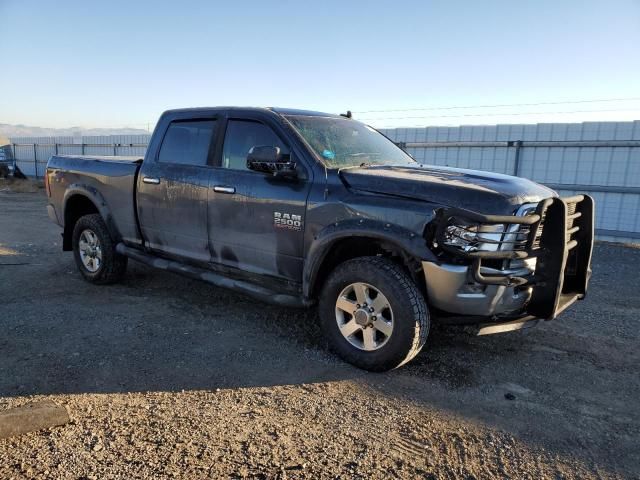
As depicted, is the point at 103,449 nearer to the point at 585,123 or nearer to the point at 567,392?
the point at 567,392

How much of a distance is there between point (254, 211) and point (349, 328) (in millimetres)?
1300

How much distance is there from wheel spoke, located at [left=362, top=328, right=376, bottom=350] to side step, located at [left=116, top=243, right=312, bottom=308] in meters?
0.55

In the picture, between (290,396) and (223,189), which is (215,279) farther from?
(290,396)

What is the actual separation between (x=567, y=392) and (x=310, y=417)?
185 cm

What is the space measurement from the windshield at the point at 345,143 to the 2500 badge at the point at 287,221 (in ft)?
1.67

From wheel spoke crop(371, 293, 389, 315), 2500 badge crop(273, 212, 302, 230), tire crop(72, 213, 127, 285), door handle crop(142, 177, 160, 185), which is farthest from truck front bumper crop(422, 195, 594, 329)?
tire crop(72, 213, 127, 285)

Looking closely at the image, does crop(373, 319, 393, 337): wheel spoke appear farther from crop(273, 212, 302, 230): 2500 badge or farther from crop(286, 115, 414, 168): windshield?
crop(286, 115, 414, 168): windshield

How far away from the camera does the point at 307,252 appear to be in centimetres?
394

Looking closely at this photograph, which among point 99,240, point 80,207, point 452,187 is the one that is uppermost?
point 452,187

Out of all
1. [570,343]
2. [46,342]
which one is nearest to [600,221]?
[570,343]

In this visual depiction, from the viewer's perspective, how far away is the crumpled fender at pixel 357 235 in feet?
11.0

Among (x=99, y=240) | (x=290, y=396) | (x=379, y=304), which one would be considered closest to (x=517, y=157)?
(x=379, y=304)

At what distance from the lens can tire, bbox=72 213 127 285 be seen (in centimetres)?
570

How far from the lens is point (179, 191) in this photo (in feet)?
15.8
